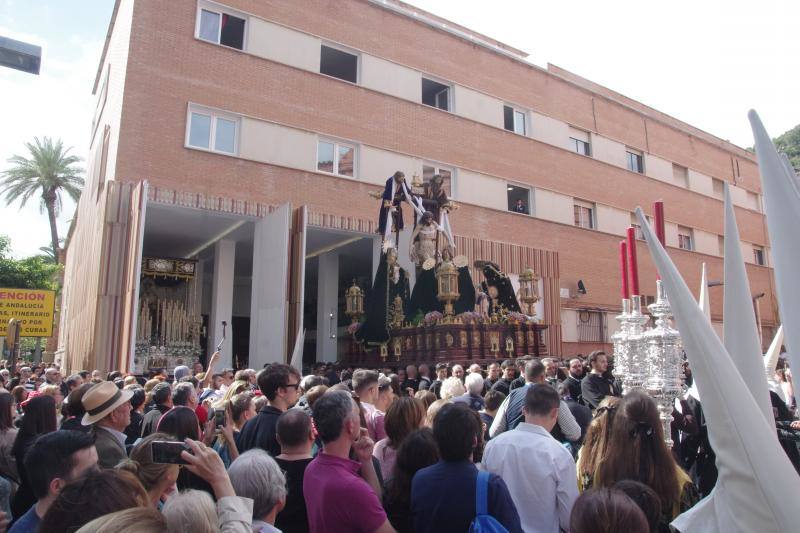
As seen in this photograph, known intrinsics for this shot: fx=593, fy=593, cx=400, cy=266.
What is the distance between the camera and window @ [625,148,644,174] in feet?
91.0

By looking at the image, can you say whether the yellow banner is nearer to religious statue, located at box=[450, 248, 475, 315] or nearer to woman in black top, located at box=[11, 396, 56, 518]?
religious statue, located at box=[450, 248, 475, 315]

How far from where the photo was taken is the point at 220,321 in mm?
18094

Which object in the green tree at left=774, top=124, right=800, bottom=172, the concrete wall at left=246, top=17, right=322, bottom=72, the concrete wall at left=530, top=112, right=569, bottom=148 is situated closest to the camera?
the concrete wall at left=246, top=17, right=322, bottom=72

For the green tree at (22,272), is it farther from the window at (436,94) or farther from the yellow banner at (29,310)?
the window at (436,94)

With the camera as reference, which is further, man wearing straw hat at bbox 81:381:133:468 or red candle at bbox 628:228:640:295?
red candle at bbox 628:228:640:295

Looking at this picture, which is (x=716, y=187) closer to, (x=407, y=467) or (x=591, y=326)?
(x=591, y=326)

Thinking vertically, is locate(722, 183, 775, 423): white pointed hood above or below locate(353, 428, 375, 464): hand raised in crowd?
above

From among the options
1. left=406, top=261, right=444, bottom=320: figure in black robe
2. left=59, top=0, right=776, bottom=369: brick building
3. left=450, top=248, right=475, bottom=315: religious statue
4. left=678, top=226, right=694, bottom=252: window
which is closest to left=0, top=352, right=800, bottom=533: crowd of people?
left=59, top=0, right=776, bottom=369: brick building

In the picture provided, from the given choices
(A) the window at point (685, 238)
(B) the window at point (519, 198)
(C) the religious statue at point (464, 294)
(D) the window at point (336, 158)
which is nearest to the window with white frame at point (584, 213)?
(B) the window at point (519, 198)

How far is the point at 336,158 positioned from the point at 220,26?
5.17 metres

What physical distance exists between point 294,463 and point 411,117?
736 inches

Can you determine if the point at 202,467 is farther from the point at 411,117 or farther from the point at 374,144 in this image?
the point at 411,117

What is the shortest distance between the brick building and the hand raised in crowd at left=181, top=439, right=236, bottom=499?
352 inches

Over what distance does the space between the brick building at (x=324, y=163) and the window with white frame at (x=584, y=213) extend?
0.07 meters
